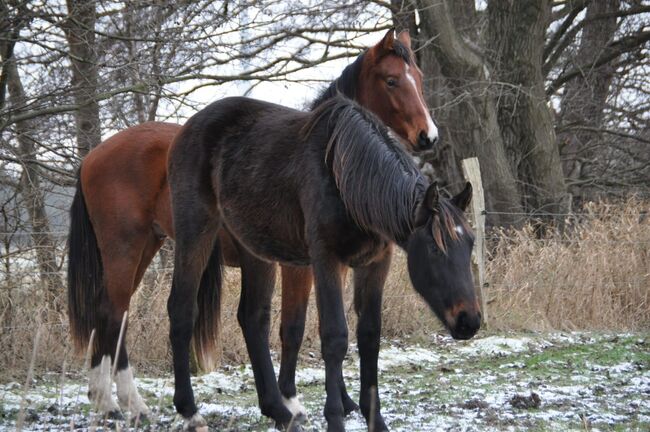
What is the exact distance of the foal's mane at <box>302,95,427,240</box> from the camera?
3.62 metres

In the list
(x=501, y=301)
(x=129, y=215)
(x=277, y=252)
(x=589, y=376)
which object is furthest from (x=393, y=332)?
(x=277, y=252)

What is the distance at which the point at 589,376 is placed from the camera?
19.8 ft

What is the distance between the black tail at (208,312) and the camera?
5.60 metres

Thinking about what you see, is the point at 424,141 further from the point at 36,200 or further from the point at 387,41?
the point at 36,200

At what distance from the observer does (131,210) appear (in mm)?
5602

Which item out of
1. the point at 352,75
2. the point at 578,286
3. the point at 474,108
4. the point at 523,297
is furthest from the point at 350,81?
the point at 474,108

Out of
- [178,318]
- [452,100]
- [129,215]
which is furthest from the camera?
[452,100]

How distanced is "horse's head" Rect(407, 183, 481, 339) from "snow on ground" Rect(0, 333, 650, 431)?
3.39 ft

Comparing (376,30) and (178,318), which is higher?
(376,30)

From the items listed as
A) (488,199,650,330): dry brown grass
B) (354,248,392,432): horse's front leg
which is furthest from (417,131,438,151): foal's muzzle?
(488,199,650,330): dry brown grass

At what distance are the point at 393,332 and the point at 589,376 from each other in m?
2.40

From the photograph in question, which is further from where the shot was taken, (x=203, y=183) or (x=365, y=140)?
(x=203, y=183)

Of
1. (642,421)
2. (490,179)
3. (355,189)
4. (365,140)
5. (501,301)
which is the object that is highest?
(490,179)

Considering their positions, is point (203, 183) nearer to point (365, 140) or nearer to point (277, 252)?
point (277, 252)
